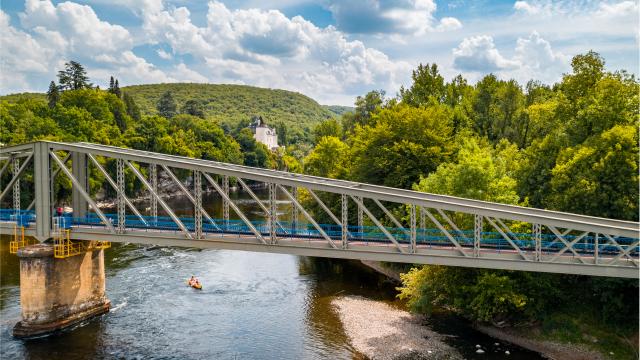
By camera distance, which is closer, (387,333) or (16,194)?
(387,333)

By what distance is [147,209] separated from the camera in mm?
87000

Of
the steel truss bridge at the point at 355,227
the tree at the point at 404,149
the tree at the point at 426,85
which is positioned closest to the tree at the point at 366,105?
the tree at the point at 426,85

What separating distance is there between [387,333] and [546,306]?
1011 cm

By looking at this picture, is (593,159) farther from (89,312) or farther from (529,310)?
(89,312)

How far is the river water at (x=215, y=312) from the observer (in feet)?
102

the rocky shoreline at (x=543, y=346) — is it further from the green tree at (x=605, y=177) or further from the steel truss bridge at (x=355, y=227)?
the green tree at (x=605, y=177)

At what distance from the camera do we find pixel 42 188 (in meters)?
33.1

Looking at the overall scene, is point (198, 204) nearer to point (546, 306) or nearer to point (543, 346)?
point (543, 346)

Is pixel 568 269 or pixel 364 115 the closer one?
pixel 568 269

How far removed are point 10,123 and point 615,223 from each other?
96.6 metres

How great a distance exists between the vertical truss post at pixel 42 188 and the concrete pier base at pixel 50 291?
119 cm

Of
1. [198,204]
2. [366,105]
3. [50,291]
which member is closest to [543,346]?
[198,204]

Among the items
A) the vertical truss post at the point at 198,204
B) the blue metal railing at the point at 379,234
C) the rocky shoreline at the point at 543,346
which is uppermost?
the vertical truss post at the point at 198,204

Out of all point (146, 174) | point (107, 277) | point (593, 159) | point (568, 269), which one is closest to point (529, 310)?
point (568, 269)
